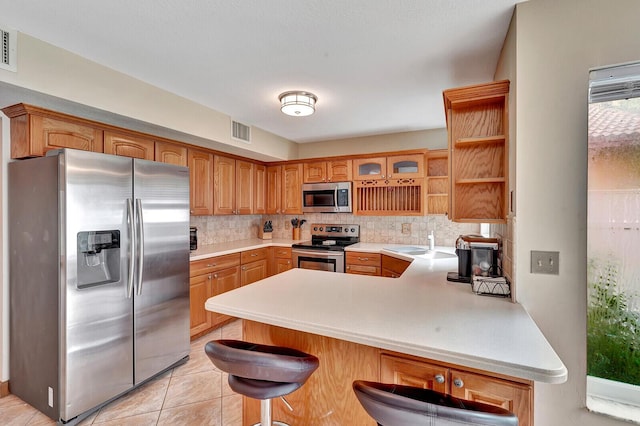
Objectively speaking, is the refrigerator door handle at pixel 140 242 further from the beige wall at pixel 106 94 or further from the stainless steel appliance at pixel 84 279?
the beige wall at pixel 106 94

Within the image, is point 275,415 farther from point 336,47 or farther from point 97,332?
point 336,47

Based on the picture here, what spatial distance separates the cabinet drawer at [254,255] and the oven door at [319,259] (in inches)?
16.8

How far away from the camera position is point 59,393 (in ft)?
6.10

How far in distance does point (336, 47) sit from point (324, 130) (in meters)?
2.02

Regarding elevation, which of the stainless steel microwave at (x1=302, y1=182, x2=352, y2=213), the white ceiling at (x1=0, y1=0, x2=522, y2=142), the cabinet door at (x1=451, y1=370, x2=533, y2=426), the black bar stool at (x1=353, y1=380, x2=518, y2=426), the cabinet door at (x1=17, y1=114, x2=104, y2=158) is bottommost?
the cabinet door at (x1=451, y1=370, x2=533, y2=426)

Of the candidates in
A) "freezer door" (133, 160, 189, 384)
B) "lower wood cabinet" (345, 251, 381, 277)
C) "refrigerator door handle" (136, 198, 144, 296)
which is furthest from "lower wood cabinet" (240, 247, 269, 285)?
"refrigerator door handle" (136, 198, 144, 296)

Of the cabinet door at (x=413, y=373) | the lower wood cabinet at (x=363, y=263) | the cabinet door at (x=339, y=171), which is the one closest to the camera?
the cabinet door at (x=413, y=373)

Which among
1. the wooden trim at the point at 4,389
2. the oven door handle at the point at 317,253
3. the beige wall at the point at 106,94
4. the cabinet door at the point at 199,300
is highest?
the beige wall at the point at 106,94

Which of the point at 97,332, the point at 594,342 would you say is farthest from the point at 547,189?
the point at 97,332

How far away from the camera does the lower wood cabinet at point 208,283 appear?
3039 mm

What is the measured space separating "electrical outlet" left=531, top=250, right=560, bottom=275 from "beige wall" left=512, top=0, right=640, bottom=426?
0.02 m

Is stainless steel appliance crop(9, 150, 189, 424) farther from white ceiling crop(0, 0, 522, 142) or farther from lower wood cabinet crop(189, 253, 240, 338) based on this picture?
white ceiling crop(0, 0, 522, 142)

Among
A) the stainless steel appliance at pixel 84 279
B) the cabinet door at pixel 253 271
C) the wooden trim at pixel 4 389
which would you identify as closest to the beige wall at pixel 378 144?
the cabinet door at pixel 253 271

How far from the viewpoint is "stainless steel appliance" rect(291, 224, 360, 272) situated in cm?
375
